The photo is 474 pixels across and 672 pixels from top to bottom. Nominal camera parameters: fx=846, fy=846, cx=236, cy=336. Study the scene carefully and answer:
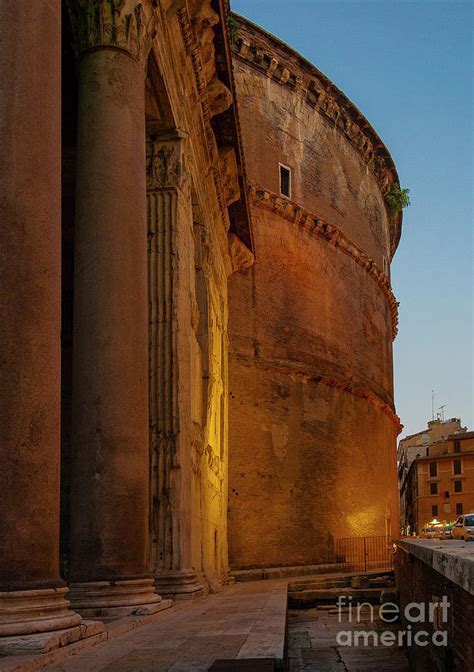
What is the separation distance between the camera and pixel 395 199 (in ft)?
104

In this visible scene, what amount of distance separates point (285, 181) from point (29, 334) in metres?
18.4

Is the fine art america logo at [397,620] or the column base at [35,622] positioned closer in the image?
the column base at [35,622]

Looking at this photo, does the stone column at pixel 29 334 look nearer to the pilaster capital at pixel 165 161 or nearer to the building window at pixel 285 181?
the pilaster capital at pixel 165 161

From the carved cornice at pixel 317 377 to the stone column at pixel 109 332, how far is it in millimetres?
11897

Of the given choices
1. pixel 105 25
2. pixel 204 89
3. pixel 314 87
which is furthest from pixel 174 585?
pixel 314 87

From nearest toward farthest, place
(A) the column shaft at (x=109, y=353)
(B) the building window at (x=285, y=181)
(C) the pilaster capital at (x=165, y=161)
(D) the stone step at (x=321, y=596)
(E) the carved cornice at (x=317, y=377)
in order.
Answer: (A) the column shaft at (x=109, y=353), (C) the pilaster capital at (x=165, y=161), (D) the stone step at (x=321, y=596), (E) the carved cornice at (x=317, y=377), (B) the building window at (x=285, y=181)

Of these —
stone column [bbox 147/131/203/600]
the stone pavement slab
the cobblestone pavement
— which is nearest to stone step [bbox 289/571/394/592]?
the cobblestone pavement

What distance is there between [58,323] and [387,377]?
81.2 ft

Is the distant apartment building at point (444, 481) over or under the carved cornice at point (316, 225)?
under

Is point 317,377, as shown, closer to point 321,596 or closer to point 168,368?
point 321,596

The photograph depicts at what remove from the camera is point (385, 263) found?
101 ft

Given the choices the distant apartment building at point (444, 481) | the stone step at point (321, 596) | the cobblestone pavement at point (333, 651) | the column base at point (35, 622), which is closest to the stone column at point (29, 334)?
the column base at point (35, 622)

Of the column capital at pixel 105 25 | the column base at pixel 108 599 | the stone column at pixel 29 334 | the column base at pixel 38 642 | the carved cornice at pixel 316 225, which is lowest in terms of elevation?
the column base at pixel 108 599

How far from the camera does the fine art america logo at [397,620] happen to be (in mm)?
6250
